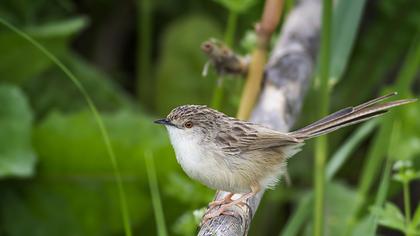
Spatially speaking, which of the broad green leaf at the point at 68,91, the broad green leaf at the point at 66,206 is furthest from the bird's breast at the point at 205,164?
the broad green leaf at the point at 68,91

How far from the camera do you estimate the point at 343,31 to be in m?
4.40

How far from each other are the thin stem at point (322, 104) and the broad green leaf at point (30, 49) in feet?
7.90

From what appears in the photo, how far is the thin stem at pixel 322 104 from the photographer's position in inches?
157

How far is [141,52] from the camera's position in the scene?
741 cm

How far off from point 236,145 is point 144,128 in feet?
6.72

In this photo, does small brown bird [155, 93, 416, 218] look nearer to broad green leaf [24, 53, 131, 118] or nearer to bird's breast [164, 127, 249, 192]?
bird's breast [164, 127, 249, 192]

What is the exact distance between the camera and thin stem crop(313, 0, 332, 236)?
4.00m

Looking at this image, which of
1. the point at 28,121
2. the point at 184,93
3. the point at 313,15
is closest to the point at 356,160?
the point at 184,93

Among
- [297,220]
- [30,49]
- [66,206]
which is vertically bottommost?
[66,206]

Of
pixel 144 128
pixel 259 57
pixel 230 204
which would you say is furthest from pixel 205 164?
pixel 144 128

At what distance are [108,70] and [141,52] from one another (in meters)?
0.75

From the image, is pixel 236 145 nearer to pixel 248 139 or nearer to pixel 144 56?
pixel 248 139

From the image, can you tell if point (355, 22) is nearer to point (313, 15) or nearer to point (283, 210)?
point (313, 15)

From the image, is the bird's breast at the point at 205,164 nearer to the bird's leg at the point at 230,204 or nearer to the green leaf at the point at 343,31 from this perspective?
the bird's leg at the point at 230,204
